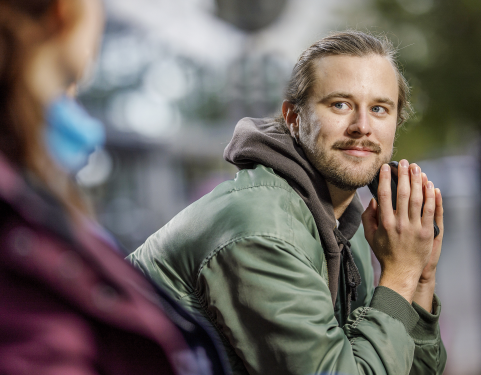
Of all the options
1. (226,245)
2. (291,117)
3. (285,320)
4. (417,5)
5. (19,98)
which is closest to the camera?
(19,98)

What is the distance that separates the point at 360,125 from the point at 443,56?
8.45 meters

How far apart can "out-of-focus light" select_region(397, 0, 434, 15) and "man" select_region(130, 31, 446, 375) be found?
27.5 feet

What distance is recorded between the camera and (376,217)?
1.93 m

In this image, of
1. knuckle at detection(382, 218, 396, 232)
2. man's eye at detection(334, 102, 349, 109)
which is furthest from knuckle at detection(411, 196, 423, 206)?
man's eye at detection(334, 102, 349, 109)

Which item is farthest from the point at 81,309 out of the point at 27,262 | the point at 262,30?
the point at 262,30

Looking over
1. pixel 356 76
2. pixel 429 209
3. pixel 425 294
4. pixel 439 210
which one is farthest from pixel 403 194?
pixel 356 76

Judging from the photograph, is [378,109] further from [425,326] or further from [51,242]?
[51,242]

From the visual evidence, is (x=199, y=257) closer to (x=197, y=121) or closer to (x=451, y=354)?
(x=451, y=354)

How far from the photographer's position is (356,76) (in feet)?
6.70

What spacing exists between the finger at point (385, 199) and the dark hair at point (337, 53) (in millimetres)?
571

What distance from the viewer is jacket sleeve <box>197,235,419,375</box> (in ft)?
4.53

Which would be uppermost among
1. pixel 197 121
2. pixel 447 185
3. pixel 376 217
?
pixel 197 121

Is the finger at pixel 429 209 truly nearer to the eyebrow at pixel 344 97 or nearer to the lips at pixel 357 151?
the lips at pixel 357 151

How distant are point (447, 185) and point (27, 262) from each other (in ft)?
69.7
